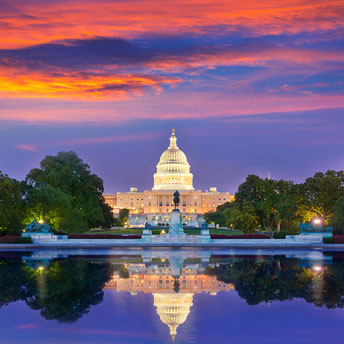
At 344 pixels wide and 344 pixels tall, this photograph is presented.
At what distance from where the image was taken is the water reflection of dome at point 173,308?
17.5 m

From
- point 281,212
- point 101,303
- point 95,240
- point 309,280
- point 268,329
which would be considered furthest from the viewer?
point 281,212

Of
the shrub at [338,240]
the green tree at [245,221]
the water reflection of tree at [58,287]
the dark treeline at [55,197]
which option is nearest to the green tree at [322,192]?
the green tree at [245,221]

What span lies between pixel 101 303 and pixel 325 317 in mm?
7558

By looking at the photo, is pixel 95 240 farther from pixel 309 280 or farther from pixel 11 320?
pixel 11 320

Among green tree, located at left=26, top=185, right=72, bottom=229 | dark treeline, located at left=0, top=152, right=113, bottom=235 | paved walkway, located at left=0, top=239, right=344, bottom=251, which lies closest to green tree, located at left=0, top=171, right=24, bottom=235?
dark treeline, located at left=0, top=152, right=113, bottom=235

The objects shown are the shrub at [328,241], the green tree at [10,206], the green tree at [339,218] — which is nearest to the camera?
the shrub at [328,241]

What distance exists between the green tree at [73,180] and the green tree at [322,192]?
27285mm

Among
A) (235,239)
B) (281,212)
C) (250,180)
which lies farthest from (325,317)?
(250,180)

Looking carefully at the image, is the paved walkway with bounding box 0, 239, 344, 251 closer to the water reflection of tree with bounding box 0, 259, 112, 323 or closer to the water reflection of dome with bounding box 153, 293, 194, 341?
the water reflection of tree with bounding box 0, 259, 112, 323

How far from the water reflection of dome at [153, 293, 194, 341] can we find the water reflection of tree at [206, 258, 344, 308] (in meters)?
2.31

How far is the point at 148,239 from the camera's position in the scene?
56.8 m

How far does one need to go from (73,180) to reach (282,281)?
5475 cm

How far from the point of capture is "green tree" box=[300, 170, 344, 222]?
228 feet

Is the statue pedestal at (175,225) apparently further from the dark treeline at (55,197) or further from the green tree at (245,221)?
the dark treeline at (55,197)
